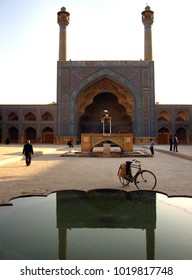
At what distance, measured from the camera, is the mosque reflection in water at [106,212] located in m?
2.80

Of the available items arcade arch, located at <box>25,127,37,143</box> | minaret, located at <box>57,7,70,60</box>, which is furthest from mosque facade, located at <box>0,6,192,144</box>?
Result: arcade arch, located at <box>25,127,37,143</box>

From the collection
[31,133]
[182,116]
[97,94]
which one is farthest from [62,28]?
[182,116]

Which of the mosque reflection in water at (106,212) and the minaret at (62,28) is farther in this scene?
the minaret at (62,28)

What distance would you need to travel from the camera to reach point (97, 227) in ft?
9.41

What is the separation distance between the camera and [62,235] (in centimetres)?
266

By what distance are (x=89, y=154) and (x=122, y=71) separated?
52.5 feet

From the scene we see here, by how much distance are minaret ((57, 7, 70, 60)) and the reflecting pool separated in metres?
25.5

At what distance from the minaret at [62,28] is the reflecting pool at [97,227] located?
25487 mm

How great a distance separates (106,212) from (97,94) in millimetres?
27221

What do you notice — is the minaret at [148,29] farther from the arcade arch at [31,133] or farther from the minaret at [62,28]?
the arcade arch at [31,133]

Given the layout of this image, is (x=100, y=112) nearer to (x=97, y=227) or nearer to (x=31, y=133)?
(x=31, y=133)

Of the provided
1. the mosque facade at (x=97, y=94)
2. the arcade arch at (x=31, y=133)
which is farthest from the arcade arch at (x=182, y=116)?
the arcade arch at (x=31, y=133)

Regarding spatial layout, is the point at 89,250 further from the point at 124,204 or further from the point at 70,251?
the point at 124,204
